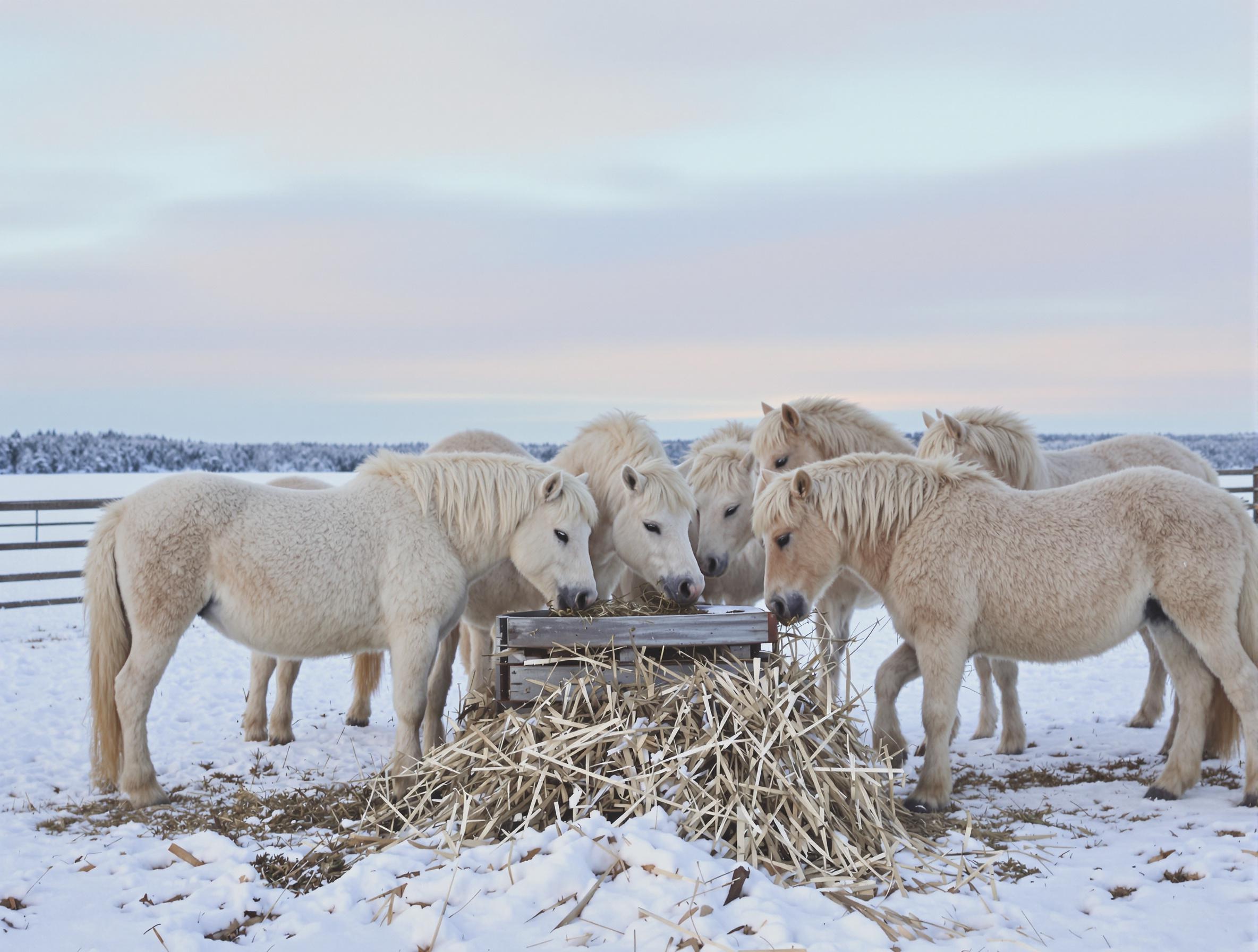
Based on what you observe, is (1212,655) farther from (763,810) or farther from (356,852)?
(356,852)

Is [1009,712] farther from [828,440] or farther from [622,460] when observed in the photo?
[622,460]

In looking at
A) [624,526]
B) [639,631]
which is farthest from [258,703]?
[639,631]

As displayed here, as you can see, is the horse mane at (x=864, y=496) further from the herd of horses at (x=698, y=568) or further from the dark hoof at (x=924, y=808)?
the dark hoof at (x=924, y=808)

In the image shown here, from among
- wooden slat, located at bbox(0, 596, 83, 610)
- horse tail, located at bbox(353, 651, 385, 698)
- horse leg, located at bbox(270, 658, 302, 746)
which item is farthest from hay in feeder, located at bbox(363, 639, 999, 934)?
wooden slat, located at bbox(0, 596, 83, 610)

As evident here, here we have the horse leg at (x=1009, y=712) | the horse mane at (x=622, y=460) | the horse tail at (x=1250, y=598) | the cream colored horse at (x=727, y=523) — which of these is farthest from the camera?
the cream colored horse at (x=727, y=523)

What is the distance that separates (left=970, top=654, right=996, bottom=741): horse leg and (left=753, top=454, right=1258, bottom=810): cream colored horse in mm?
1638

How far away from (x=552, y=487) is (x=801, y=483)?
53.1 inches

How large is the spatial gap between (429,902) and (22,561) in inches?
803

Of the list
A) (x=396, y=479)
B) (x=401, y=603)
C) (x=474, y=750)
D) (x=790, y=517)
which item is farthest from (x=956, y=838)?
(x=396, y=479)

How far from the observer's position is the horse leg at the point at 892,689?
204 inches

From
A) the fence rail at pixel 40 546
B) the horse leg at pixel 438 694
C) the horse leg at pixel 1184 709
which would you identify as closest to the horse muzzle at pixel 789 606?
the horse leg at pixel 1184 709

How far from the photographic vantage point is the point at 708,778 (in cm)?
397

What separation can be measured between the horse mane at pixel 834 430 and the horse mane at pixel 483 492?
1649 millimetres

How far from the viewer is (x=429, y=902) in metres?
3.31
